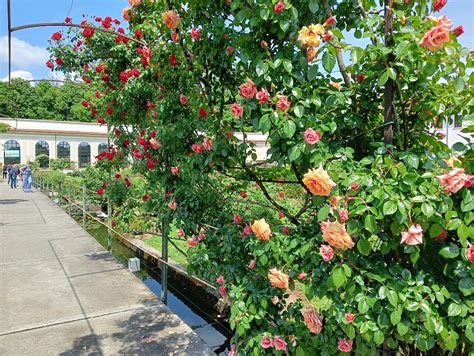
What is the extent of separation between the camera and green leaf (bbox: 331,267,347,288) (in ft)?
4.37

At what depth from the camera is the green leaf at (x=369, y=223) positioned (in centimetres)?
126

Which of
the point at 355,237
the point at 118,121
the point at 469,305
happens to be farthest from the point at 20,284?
the point at 469,305

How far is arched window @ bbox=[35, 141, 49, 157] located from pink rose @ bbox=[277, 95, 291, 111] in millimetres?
42822

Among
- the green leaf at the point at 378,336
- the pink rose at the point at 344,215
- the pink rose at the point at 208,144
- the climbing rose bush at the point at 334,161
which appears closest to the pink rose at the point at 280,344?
the climbing rose bush at the point at 334,161

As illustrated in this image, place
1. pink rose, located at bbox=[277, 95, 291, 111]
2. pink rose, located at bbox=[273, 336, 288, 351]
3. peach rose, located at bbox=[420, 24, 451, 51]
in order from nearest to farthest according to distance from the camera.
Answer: peach rose, located at bbox=[420, 24, 451, 51], pink rose, located at bbox=[277, 95, 291, 111], pink rose, located at bbox=[273, 336, 288, 351]

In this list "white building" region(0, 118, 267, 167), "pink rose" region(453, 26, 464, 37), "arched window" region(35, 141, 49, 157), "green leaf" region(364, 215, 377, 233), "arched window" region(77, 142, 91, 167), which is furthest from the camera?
"arched window" region(77, 142, 91, 167)

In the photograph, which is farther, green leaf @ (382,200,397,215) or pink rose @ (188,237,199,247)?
pink rose @ (188,237,199,247)

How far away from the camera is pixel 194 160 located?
2066mm

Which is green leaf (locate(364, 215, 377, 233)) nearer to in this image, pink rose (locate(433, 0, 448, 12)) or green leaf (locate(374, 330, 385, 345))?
green leaf (locate(374, 330, 385, 345))

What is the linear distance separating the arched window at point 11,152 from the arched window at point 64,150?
3920 millimetres

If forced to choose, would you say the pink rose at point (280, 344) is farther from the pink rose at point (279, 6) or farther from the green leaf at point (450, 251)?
the pink rose at point (279, 6)

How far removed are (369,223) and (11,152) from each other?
142ft

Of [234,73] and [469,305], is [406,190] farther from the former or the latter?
[234,73]

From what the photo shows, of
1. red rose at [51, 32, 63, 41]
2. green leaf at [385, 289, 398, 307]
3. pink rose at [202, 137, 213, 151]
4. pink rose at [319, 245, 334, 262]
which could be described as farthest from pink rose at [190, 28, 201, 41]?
red rose at [51, 32, 63, 41]
